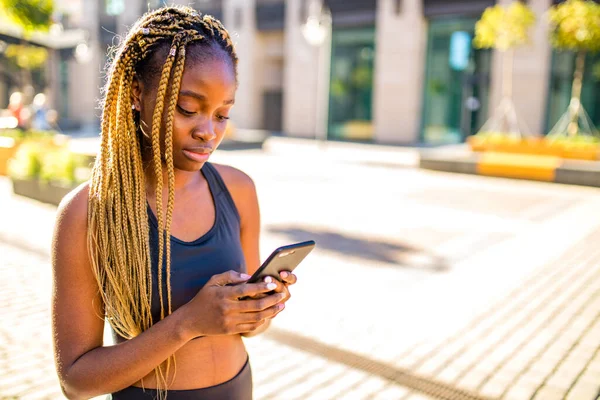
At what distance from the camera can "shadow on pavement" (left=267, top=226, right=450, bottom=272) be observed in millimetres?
6844

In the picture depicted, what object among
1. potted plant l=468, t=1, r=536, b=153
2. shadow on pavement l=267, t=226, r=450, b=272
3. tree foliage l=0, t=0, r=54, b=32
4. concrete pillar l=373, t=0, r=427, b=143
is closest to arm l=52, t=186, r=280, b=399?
shadow on pavement l=267, t=226, r=450, b=272

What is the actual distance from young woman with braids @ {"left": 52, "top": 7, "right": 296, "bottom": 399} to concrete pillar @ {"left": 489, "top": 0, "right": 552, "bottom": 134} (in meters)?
23.3

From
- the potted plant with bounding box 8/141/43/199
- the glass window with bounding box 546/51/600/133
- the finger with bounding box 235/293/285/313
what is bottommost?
the potted plant with bounding box 8/141/43/199

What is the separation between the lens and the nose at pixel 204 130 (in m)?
1.46

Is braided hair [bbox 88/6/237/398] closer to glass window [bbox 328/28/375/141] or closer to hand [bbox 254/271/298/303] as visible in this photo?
hand [bbox 254/271/298/303]

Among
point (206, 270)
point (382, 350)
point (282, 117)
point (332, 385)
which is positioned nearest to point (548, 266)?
point (382, 350)

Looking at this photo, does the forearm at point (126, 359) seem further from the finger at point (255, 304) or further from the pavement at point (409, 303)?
the pavement at point (409, 303)

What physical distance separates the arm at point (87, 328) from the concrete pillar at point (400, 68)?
25.2 meters

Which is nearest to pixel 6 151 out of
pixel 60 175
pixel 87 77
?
pixel 60 175

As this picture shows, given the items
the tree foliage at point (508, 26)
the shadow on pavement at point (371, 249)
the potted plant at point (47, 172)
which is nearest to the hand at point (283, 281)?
the shadow on pavement at point (371, 249)

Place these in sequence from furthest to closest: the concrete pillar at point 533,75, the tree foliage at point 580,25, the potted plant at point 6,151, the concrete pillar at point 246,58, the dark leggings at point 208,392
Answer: the concrete pillar at point 246,58 < the concrete pillar at point 533,75 < the tree foliage at point 580,25 < the potted plant at point 6,151 < the dark leggings at point 208,392

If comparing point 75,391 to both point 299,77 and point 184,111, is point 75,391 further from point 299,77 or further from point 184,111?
point 299,77

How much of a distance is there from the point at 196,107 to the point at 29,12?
12049 millimetres

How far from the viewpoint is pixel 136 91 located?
1.50 metres
